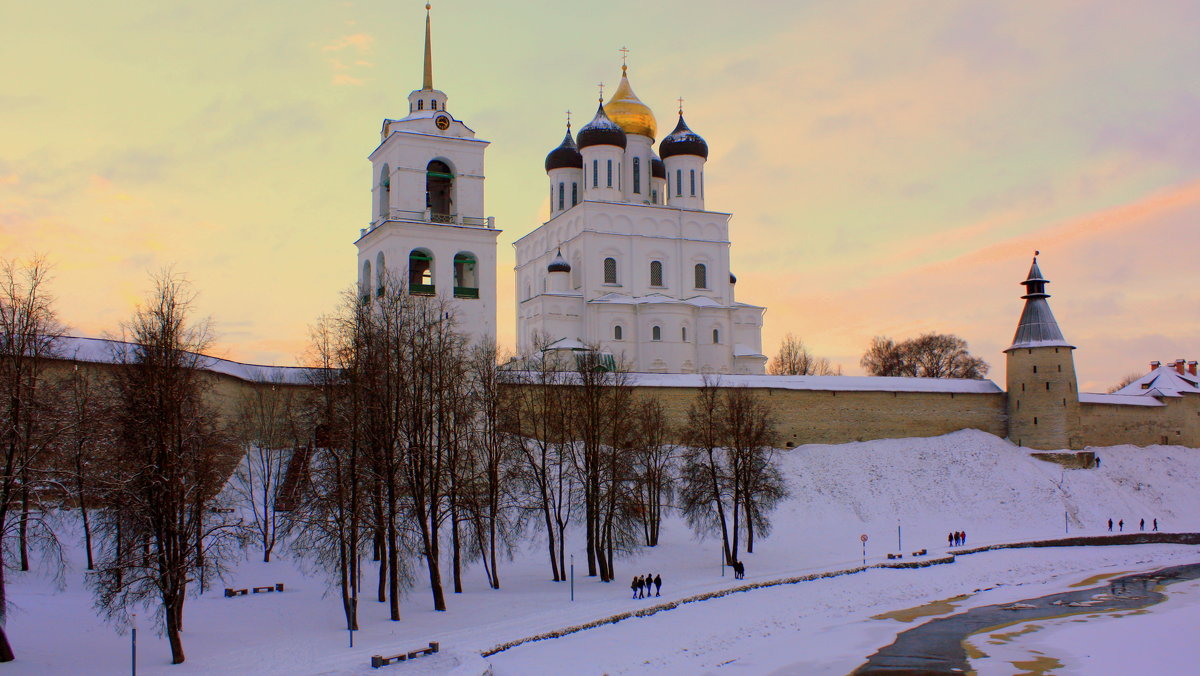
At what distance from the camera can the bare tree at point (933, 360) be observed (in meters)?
63.9

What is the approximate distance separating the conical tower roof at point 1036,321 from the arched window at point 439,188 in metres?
25.5

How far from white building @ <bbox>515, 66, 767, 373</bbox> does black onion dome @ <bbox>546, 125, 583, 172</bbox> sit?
5 cm

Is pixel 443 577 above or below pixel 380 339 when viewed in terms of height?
below

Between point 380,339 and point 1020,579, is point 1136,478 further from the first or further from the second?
point 380,339

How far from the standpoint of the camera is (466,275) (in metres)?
32.5

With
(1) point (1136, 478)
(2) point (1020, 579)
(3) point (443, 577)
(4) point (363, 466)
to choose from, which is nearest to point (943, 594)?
(2) point (1020, 579)

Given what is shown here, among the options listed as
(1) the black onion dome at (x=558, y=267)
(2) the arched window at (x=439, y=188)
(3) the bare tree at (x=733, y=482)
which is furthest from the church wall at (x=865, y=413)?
(1) the black onion dome at (x=558, y=267)

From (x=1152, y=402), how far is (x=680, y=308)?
22.1m

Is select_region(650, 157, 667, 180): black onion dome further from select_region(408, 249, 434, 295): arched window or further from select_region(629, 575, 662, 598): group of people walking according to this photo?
select_region(629, 575, 662, 598): group of people walking

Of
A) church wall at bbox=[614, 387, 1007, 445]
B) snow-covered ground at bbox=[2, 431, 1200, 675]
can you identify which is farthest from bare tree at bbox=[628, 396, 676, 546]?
church wall at bbox=[614, 387, 1007, 445]

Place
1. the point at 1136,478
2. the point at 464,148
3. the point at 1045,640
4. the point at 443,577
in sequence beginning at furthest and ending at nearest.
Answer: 1. the point at 1136,478
2. the point at 464,148
3. the point at 443,577
4. the point at 1045,640

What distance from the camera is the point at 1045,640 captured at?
64.1 feet

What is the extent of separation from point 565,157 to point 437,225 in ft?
70.8

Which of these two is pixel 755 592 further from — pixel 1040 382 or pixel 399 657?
pixel 1040 382
